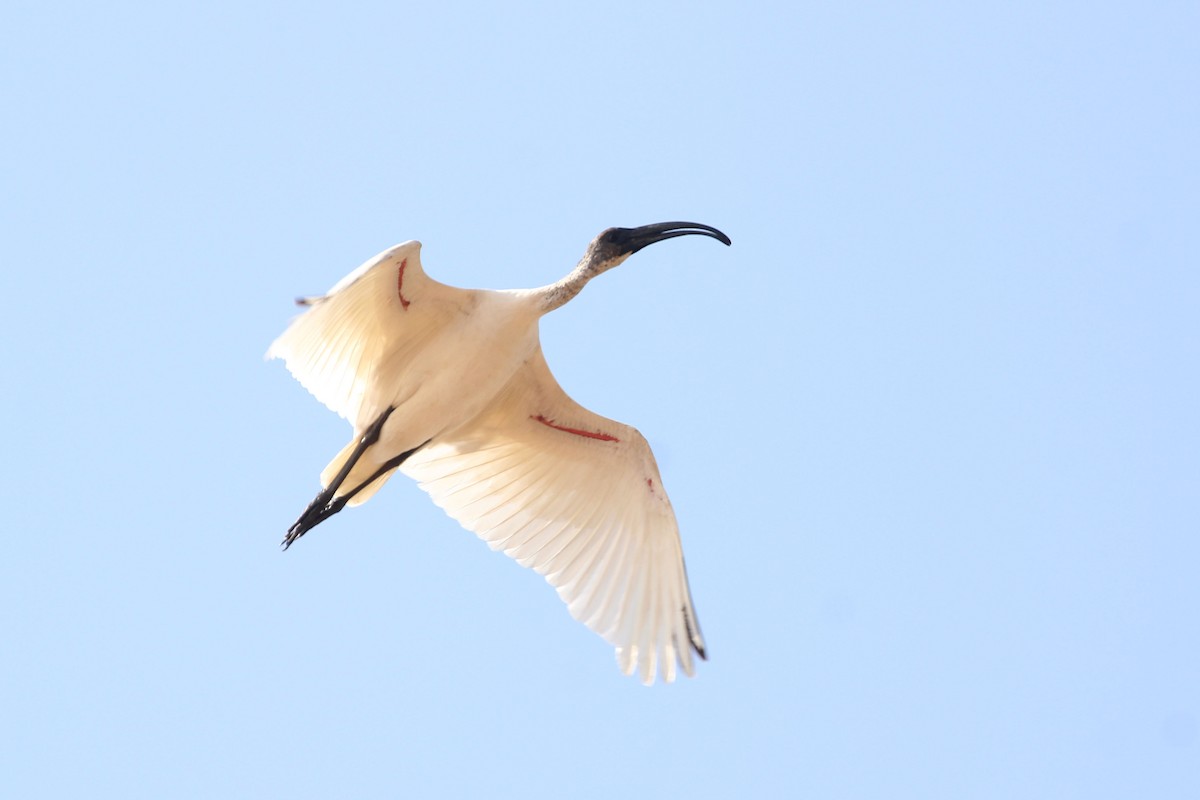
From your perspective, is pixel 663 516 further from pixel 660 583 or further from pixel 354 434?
pixel 354 434

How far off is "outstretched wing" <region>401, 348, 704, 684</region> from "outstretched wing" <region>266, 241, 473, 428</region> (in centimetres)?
76

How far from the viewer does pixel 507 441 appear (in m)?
12.3

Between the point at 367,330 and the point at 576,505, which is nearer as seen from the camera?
the point at 367,330

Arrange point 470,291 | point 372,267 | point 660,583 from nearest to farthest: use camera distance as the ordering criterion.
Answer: point 372,267 < point 470,291 < point 660,583

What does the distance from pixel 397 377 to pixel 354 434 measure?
1.74ft

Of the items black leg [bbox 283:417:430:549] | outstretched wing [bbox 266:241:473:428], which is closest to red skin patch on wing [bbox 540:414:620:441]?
black leg [bbox 283:417:430:549]

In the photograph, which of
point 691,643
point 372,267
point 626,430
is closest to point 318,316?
point 372,267

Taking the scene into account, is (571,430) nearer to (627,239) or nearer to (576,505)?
(576,505)

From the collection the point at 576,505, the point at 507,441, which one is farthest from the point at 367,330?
the point at 576,505

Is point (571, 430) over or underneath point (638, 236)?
underneath

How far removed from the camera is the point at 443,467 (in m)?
12.4

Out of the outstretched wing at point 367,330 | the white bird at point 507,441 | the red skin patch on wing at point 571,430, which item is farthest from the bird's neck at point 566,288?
the red skin patch on wing at point 571,430

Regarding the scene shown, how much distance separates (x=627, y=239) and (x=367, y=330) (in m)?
2.00

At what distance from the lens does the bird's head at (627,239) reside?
11.7 metres
